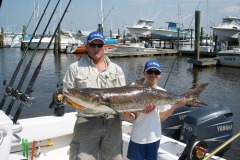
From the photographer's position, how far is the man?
3.04m

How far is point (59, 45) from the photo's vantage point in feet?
153

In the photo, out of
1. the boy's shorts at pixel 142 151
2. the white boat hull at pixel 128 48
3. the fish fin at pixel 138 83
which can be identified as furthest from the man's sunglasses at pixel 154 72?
the white boat hull at pixel 128 48

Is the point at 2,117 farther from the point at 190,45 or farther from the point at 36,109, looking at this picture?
the point at 190,45

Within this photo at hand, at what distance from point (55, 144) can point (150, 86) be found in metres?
2.12

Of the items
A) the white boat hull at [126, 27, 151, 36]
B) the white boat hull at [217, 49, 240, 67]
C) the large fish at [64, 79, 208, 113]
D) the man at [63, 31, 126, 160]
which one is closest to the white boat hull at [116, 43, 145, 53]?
the white boat hull at [126, 27, 151, 36]

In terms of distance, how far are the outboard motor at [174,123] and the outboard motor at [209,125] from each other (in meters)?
0.52

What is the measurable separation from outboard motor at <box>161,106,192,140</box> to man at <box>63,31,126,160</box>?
3.09 m

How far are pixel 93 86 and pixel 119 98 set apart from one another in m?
0.30

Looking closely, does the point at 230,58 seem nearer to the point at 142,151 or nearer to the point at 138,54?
the point at 138,54

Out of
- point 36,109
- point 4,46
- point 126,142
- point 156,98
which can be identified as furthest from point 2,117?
point 4,46

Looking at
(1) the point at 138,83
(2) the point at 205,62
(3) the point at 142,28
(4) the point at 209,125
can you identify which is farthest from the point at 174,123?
(3) the point at 142,28

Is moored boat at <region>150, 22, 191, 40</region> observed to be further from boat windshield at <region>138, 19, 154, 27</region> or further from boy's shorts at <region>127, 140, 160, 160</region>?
boy's shorts at <region>127, 140, 160, 160</region>

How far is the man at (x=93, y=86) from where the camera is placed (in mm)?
3043

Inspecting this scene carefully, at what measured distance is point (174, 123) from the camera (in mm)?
6160
